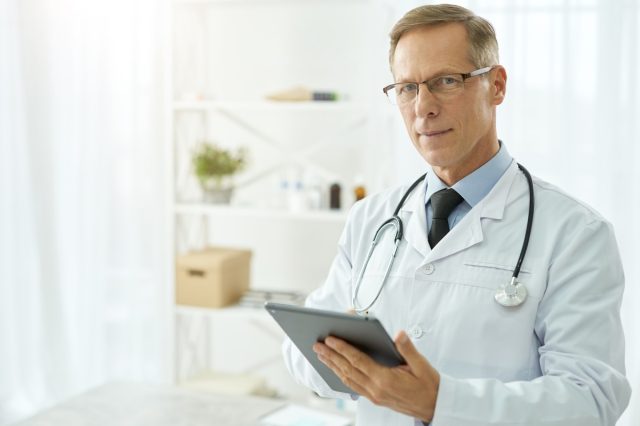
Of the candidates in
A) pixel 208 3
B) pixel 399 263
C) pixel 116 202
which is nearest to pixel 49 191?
pixel 116 202

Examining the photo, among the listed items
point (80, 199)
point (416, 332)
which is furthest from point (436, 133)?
point (80, 199)

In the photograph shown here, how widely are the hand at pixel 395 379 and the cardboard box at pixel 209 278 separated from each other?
6.50 feet

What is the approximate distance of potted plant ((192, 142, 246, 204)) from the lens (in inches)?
128

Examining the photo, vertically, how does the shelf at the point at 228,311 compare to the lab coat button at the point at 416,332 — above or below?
below

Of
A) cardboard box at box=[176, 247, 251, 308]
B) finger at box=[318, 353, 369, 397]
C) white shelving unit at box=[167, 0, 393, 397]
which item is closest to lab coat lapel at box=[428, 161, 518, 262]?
finger at box=[318, 353, 369, 397]

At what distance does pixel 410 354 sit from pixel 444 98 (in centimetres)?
56

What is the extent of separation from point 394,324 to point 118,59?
2531 mm

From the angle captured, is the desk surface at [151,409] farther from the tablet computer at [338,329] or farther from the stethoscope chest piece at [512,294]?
the stethoscope chest piece at [512,294]

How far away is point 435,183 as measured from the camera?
1580 millimetres

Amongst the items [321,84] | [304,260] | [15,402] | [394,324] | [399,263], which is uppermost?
[321,84]

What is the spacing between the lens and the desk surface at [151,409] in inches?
72.4

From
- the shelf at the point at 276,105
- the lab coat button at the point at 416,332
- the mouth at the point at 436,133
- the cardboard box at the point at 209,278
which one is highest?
the shelf at the point at 276,105

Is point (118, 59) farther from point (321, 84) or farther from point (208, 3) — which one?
point (321, 84)

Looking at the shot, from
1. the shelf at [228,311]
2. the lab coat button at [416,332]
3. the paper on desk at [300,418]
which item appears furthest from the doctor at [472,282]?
the shelf at [228,311]
